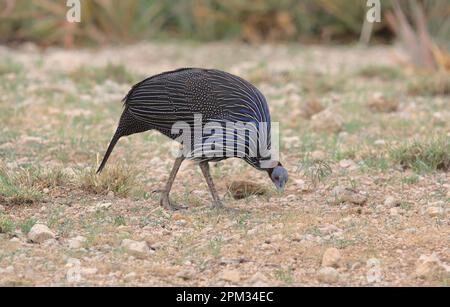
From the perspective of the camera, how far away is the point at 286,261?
3912 millimetres

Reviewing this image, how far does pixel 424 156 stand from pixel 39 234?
2253 mm

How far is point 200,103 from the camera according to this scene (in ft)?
14.6

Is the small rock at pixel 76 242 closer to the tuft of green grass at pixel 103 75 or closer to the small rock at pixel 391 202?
the small rock at pixel 391 202

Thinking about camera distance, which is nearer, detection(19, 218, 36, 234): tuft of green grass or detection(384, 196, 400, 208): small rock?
detection(19, 218, 36, 234): tuft of green grass

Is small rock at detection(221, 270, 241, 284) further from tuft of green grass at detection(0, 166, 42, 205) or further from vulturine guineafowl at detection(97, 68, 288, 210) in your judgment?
tuft of green grass at detection(0, 166, 42, 205)

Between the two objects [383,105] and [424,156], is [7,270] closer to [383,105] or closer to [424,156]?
[424,156]

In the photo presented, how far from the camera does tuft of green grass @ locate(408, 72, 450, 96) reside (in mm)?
7297

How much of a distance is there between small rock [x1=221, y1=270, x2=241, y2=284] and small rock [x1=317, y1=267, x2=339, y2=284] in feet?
1.03

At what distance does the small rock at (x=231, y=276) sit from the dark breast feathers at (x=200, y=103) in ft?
2.67

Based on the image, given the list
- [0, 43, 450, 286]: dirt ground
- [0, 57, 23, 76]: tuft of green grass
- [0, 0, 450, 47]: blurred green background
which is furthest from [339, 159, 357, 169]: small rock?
[0, 0, 450, 47]: blurred green background

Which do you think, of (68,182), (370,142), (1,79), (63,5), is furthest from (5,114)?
(63,5)

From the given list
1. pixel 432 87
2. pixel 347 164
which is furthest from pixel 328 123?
pixel 432 87

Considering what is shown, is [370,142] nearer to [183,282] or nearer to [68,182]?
[68,182]
